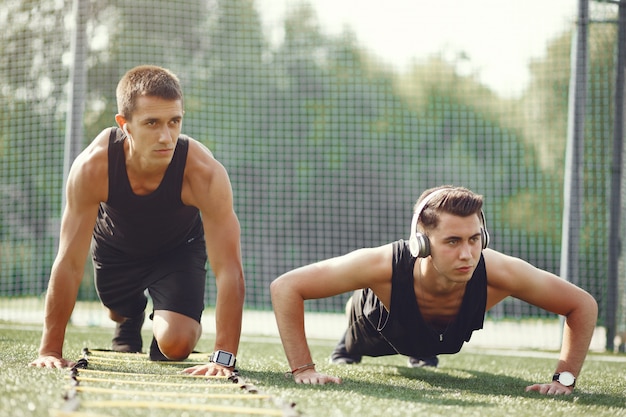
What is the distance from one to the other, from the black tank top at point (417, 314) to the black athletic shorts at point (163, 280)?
1.25 meters

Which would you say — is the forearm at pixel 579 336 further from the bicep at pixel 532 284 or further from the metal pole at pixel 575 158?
the metal pole at pixel 575 158

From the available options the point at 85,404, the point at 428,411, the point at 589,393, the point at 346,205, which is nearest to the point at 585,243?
the point at 346,205

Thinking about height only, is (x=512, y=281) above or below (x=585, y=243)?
above

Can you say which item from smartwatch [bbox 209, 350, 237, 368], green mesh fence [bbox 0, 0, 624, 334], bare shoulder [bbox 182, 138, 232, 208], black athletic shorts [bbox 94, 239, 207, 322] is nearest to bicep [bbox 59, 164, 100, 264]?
bare shoulder [bbox 182, 138, 232, 208]

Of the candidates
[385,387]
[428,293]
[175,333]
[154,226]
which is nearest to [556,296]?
[428,293]

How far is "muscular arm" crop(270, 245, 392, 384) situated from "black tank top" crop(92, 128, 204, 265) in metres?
0.80

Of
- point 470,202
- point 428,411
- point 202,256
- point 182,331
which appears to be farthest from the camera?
point 202,256

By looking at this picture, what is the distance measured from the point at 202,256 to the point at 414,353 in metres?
1.46

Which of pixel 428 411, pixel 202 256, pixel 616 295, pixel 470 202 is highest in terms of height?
pixel 470 202

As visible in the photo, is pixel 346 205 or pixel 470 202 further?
pixel 346 205

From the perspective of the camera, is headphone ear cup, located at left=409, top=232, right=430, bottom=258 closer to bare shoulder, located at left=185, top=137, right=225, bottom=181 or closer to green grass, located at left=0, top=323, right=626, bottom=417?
green grass, located at left=0, top=323, right=626, bottom=417

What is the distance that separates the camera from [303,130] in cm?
1625

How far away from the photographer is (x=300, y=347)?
3891 mm

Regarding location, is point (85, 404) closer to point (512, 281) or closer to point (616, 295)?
point (512, 281)
